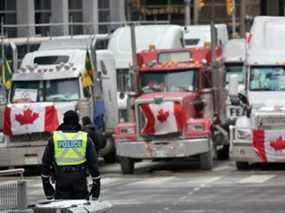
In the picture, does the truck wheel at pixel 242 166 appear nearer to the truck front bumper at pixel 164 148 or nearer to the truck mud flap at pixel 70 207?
the truck front bumper at pixel 164 148

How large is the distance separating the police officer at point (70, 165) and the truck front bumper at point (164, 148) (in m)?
14.2

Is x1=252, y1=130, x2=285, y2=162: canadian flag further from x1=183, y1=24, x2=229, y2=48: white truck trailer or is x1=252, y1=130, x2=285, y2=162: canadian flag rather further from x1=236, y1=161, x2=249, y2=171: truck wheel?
x1=183, y1=24, x2=229, y2=48: white truck trailer

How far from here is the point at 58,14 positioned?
55625mm

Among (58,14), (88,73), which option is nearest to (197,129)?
(88,73)

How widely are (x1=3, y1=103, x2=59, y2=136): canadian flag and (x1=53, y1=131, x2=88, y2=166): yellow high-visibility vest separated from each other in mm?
15068

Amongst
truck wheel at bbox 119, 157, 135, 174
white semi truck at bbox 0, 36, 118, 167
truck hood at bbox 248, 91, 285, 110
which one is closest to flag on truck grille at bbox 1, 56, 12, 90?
white semi truck at bbox 0, 36, 118, 167

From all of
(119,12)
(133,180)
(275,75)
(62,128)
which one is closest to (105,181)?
(133,180)

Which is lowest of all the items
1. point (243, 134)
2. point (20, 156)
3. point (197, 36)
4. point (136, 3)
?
point (20, 156)

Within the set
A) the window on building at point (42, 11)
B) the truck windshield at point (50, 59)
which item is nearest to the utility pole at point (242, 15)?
the window on building at point (42, 11)

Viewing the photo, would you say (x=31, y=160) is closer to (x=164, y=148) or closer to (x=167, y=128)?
(x=164, y=148)

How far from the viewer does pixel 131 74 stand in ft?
91.1

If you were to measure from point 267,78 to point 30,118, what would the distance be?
20.4 feet

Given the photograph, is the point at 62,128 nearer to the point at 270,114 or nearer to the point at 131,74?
the point at 270,114

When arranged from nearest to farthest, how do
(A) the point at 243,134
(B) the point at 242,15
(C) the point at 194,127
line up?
(A) the point at 243,134
(C) the point at 194,127
(B) the point at 242,15
